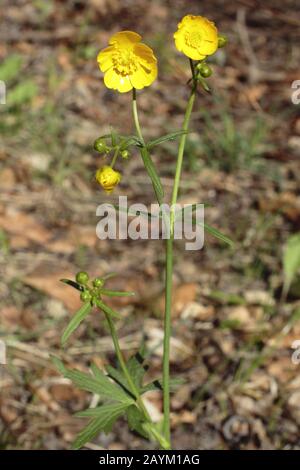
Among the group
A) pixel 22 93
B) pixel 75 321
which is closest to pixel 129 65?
pixel 75 321

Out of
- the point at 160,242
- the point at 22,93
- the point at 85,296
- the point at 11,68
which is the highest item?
the point at 11,68

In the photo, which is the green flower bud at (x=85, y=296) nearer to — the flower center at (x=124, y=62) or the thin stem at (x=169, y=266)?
the thin stem at (x=169, y=266)

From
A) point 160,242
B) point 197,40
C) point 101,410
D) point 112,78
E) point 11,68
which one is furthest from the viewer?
point 11,68

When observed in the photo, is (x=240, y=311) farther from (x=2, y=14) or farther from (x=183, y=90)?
(x=2, y=14)

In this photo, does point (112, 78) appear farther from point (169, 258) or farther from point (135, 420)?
point (135, 420)

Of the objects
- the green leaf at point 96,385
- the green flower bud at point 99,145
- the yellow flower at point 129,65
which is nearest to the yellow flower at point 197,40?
the yellow flower at point 129,65

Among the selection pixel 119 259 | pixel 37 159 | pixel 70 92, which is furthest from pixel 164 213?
pixel 70 92
